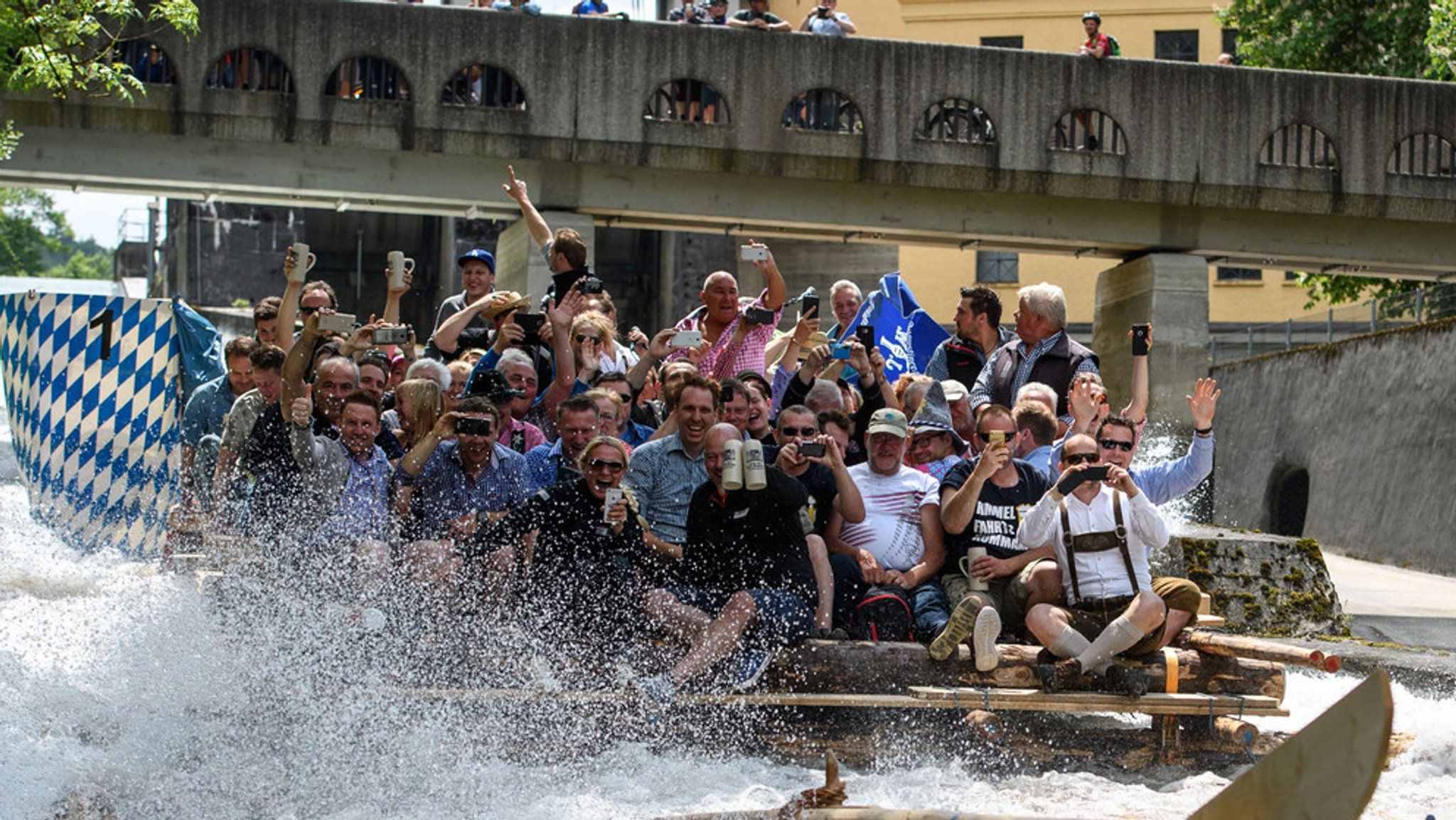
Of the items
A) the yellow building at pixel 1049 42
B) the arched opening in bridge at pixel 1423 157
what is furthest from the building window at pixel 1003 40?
the arched opening in bridge at pixel 1423 157

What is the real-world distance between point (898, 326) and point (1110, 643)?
5029 millimetres

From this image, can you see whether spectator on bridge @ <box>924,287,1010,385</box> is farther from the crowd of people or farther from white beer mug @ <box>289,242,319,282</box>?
white beer mug @ <box>289,242,319,282</box>

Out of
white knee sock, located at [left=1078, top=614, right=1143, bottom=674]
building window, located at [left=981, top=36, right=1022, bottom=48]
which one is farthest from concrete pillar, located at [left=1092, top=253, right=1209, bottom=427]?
building window, located at [left=981, top=36, right=1022, bottom=48]

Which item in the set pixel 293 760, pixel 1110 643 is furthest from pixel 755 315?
pixel 293 760

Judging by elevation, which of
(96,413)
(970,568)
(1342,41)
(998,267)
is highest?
(1342,41)

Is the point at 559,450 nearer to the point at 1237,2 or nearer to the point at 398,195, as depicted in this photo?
the point at 398,195

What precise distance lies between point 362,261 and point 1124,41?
18.4 meters

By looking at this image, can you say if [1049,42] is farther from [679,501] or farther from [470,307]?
[679,501]

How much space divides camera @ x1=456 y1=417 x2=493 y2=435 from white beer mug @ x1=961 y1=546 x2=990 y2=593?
2587mm

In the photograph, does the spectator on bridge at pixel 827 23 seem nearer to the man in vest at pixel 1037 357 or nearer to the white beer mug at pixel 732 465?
the man in vest at pixel 1037 357

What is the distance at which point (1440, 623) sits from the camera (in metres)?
14.1

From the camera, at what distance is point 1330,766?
5020 mm

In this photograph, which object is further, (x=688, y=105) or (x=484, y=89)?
(x=688, y=105)

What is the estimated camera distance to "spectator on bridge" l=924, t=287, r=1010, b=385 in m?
11.5
